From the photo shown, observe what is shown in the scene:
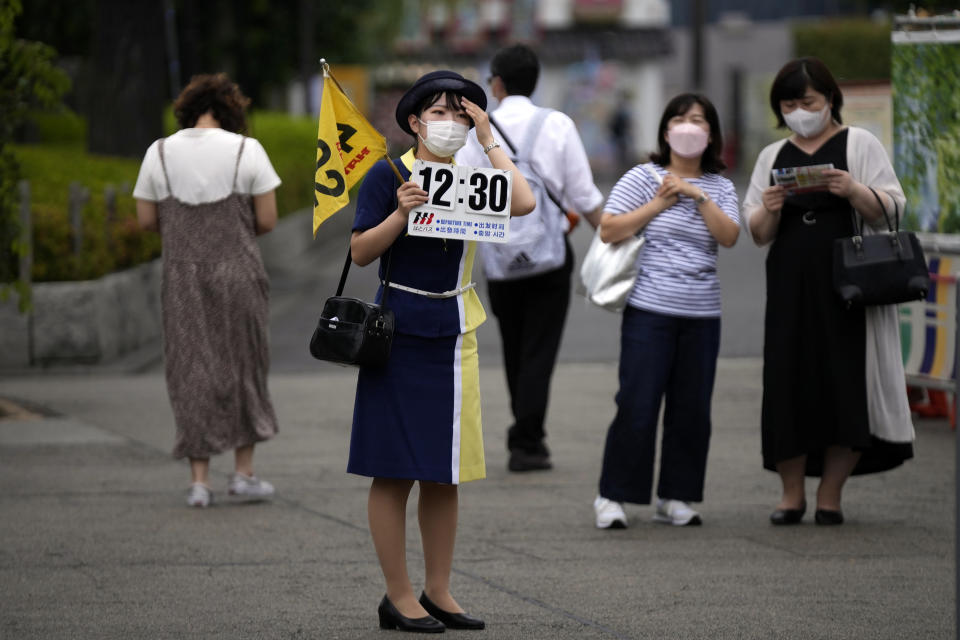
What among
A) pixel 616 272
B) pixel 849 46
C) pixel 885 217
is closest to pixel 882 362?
pixel 885 217

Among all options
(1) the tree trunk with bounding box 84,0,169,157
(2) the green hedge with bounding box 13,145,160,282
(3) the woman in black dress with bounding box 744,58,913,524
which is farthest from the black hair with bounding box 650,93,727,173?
(1) the tree trunk with bounding box 84,0,169,157

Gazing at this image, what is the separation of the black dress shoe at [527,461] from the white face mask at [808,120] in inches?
94.4

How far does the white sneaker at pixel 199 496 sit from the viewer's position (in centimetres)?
738

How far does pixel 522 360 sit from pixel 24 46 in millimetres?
3578

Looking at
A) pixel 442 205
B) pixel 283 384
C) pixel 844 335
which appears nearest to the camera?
pixel 442 205

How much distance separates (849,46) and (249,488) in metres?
42.9

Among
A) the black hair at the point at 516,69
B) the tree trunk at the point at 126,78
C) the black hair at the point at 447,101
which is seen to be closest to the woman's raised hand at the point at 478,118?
the black hair at the point at 447,101

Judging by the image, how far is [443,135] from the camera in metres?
5.06

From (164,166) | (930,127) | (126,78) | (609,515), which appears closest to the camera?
(609,515)

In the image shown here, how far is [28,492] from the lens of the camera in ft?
25.3

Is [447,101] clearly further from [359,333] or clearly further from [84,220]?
[84,220]

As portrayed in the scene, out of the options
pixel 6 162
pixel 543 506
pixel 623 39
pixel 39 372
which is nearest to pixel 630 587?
pixel 543 506

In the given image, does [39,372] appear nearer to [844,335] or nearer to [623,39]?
[844,335]

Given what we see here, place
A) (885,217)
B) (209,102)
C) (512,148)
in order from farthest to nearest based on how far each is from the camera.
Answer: (512,148)
(209,102)
(885,217)
